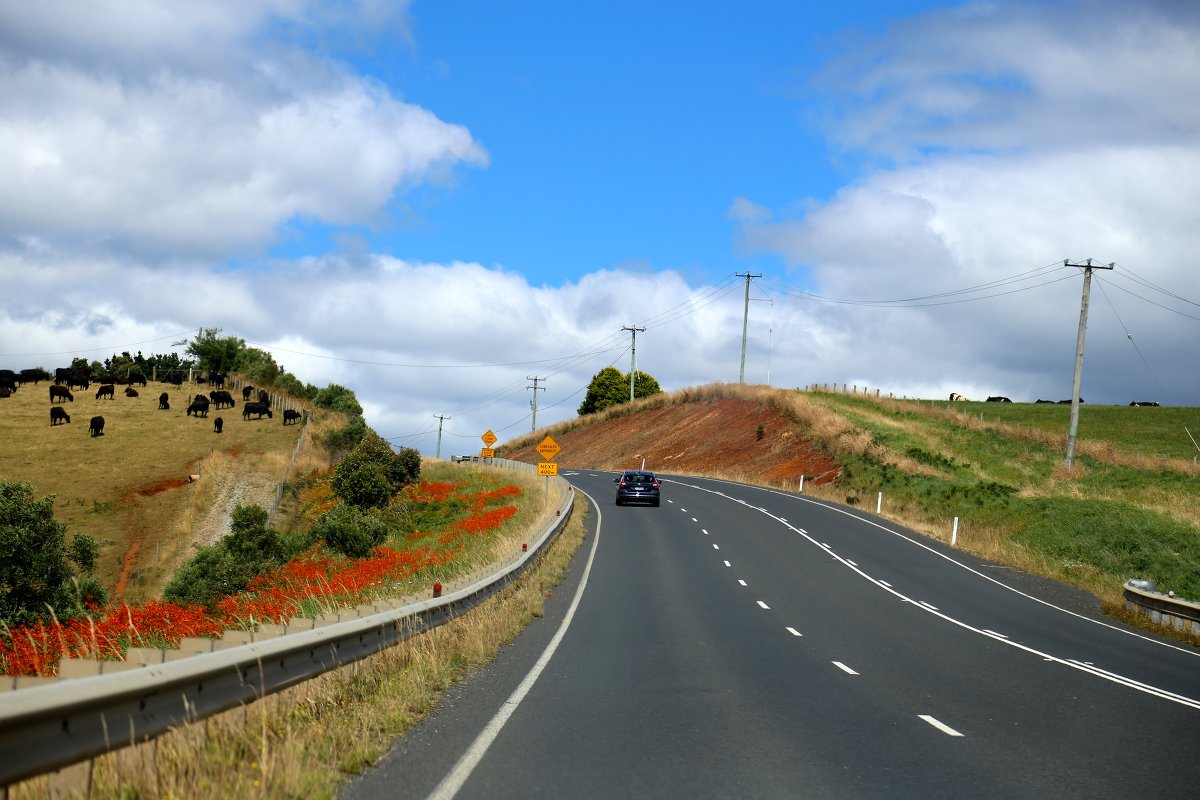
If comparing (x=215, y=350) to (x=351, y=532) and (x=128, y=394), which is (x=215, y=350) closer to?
(x=128, y=394)

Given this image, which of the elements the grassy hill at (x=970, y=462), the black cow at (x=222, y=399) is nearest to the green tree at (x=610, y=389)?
the grassy hill at (x=970, y=462)

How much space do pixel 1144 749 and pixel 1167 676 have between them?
21.2 feet

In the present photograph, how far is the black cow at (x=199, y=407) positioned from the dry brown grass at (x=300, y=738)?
74592mm

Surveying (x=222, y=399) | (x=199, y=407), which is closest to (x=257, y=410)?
(x=222, y=399)

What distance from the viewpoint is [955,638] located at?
1728cm

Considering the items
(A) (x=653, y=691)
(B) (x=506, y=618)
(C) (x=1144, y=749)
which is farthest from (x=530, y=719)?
(B) (x=506, y=618)

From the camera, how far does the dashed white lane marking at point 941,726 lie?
31.2 feet

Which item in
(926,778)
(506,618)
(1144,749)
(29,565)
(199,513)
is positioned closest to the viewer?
(926,778)

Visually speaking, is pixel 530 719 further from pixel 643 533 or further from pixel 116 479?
pixel 116 479

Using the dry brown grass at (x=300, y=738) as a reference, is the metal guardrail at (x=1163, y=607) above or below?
below

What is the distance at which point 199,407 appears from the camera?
81.6m

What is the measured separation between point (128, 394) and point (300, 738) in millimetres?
90799

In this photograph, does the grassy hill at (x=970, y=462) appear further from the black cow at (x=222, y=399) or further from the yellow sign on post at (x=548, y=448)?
the black cow at (x=222, y=399)

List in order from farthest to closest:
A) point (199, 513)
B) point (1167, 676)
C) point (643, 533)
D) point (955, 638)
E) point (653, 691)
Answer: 1. point (199, 513)
2. point (643, 533)
3. point (955, 638)
4. point (1167, 676)
5. point (653, 691)
